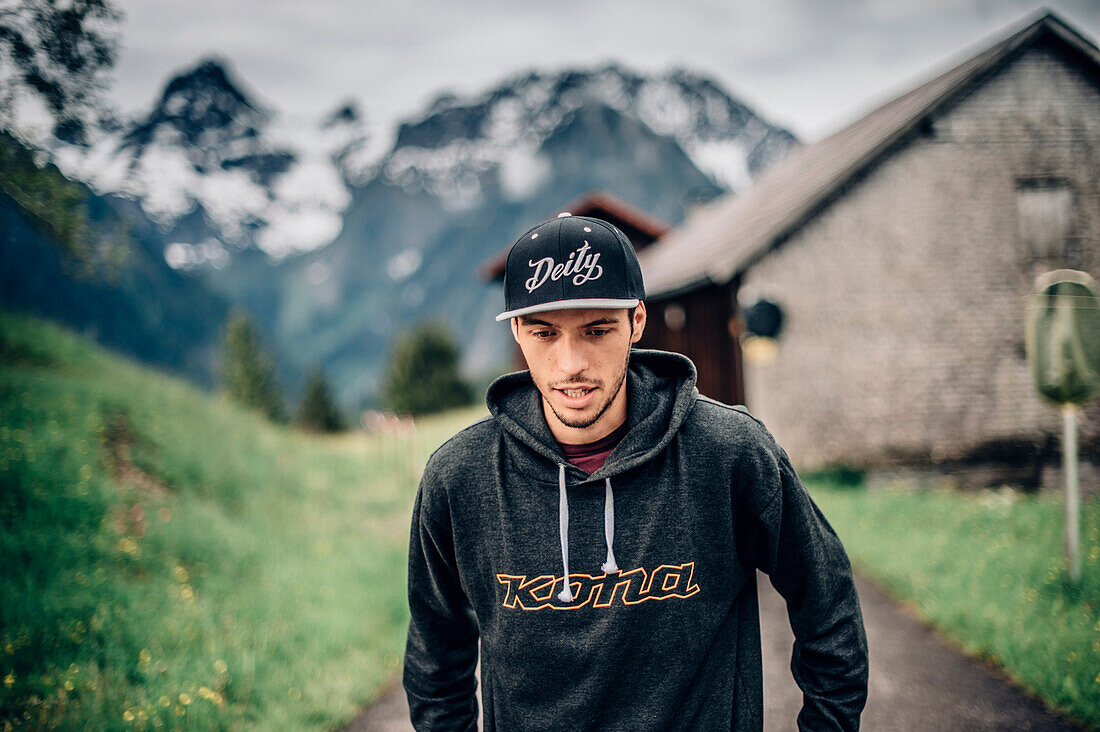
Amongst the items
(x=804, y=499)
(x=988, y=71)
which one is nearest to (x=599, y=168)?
(x=988, y=71)

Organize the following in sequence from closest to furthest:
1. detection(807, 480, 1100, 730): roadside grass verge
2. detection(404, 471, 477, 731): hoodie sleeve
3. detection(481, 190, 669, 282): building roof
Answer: detection(404, 471, 477, 731): hoodie sleeve → detection(807, 480, 1100, 730): roadside grass verge → detection(481, 190, 669, 282): building roof

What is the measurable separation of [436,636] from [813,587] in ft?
3.50

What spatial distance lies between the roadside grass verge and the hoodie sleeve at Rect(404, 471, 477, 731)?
11.8 ft

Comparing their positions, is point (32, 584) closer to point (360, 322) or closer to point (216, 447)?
point (216, 447)

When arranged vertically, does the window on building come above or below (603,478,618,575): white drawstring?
above

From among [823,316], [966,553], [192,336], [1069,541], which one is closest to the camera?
[1069,541]

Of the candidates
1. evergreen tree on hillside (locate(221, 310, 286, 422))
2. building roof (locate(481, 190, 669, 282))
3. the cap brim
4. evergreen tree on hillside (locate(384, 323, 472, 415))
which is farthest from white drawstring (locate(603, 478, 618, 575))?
evergreen tree on hillside (locate(221, 310, 286, 422))

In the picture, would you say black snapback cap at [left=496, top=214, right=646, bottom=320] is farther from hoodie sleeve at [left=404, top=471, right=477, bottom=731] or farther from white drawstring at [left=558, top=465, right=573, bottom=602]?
hoodie sleeve at [left=404, top=471, right=477, bottom=731]

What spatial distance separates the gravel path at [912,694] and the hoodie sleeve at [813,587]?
2.19 meters

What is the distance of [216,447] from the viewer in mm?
7961

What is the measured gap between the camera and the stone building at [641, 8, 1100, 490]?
991 centimetres

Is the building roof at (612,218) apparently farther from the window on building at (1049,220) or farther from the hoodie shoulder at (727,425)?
the hoodie shoulder at (727,425)

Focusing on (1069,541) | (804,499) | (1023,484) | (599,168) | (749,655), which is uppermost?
(599,168)

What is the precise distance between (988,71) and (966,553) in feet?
30.3
